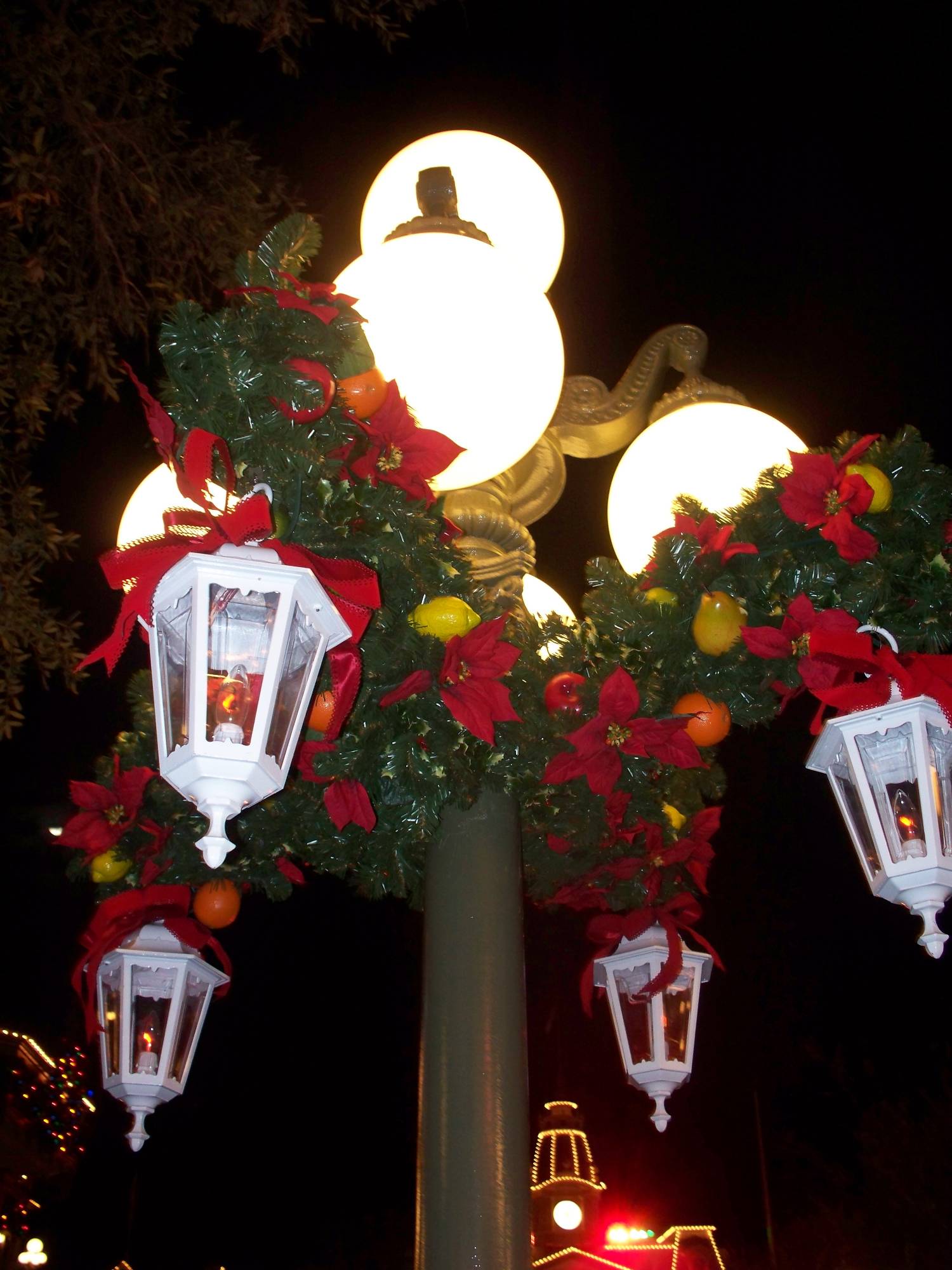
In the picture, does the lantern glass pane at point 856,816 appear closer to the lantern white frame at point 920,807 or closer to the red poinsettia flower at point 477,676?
the lantern white frame at point 920,807

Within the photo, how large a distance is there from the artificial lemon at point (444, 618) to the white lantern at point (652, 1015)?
45.9 inches

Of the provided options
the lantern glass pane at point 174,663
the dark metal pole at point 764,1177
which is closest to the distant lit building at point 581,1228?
the dark metal pole at point 764,1177

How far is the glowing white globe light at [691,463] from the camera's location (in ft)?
9.95

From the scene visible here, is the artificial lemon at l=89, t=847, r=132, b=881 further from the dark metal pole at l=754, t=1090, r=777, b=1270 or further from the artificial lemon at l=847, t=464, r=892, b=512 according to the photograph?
the dark metal pole at l=754, t=1090, r=777, b=1270

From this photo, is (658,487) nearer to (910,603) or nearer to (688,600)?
(688,600)

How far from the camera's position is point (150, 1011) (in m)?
3.00

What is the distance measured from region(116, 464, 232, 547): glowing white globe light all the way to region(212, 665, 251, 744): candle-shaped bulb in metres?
1.22

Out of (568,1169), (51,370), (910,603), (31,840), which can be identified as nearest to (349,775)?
(910,603)

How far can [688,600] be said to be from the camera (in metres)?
2.61

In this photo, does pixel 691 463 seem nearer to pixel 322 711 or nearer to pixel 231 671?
pixel 322 711

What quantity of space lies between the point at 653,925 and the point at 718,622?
96 centimetres

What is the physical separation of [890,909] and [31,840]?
460 inches

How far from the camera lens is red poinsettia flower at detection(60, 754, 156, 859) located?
9.27 feet

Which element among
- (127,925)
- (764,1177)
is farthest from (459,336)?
(764,1177)
